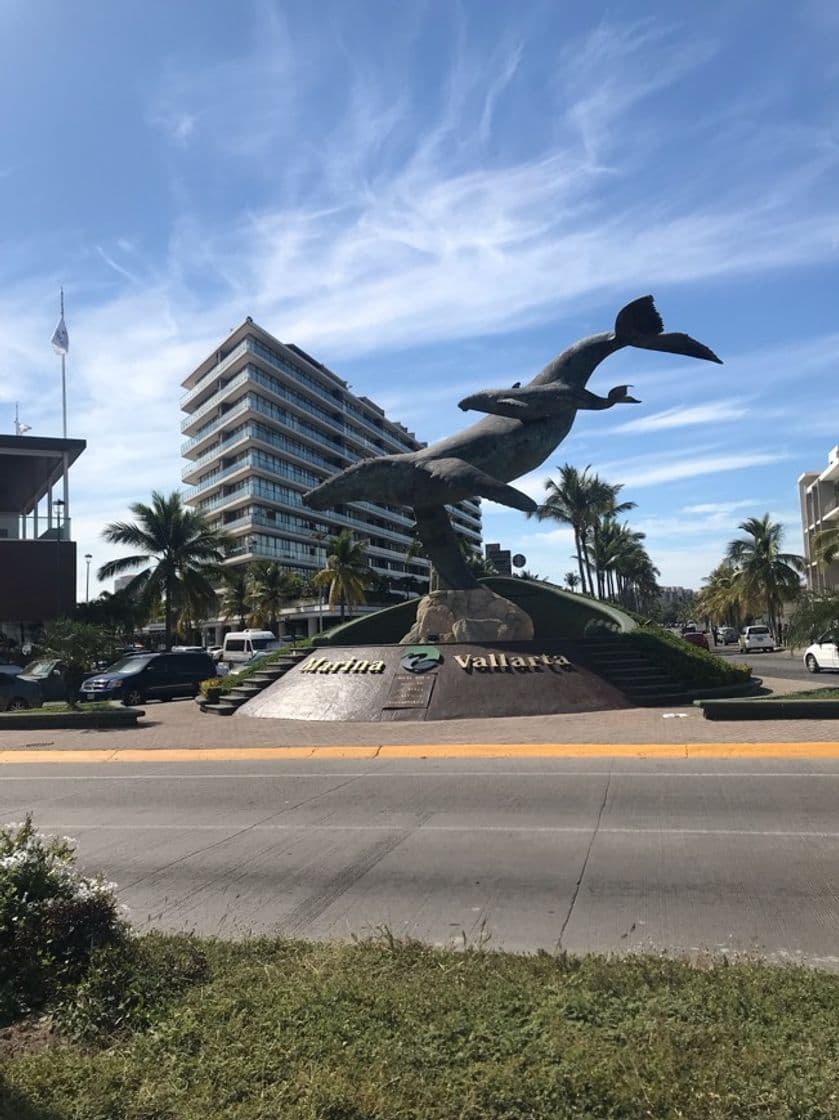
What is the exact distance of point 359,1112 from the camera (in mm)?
3225

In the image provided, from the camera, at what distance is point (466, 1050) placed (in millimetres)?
3639

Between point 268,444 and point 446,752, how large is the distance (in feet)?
238

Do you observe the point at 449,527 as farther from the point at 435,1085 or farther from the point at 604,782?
the point at 435,1085

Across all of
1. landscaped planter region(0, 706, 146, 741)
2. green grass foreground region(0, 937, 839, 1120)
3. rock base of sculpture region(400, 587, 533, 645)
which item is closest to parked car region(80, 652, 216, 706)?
landscaped planter region(0, 706, 146, 741)

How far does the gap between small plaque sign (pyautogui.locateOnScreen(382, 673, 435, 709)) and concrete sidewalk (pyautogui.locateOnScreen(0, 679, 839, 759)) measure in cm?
90

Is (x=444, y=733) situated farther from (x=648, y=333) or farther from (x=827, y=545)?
(x=827, y=545)

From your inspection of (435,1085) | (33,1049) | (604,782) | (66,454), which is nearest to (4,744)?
(604,782)

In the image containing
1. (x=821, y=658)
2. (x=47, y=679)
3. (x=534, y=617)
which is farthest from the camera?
(x=821, y=658)

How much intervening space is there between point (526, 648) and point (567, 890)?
52.4ft

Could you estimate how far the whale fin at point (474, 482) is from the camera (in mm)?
22547

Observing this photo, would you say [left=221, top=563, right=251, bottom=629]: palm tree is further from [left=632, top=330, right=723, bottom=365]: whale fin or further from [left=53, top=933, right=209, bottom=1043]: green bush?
[left=53, top=933, right=209, bottom=1043]: green bush

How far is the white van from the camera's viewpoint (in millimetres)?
50656

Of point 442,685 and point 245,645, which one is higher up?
point 245,645

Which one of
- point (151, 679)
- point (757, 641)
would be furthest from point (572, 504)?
point (151, 679)
